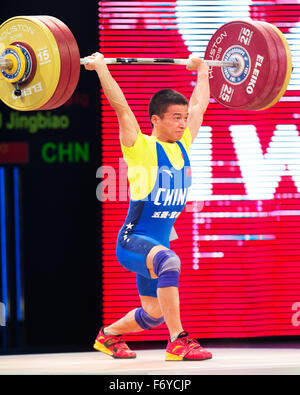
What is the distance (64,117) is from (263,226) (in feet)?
5.66

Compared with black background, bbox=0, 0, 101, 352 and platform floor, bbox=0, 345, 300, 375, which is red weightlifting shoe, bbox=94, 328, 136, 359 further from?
black background, bbox=0, 0, 101, 352

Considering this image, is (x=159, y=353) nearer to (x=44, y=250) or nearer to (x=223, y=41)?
(x=44, y=250)

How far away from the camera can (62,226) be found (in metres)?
6.02

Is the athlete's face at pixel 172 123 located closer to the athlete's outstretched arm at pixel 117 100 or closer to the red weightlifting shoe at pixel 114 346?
the athlete's outstretched arm at pixel 117 100

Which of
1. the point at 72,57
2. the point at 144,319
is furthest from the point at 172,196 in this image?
the point at 72,57

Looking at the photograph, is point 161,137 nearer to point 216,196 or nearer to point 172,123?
point 172,123

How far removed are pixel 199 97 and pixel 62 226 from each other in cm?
169

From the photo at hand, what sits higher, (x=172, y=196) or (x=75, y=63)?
(x=75, y=63)

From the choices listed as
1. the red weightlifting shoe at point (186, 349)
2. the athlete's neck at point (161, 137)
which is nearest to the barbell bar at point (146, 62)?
the athlete's neck at point (161, 137)

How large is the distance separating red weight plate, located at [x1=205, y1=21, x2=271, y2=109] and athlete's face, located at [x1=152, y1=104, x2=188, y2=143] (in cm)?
49

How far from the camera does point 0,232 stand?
597cm

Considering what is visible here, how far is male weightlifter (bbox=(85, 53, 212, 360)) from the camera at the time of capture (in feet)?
14.1

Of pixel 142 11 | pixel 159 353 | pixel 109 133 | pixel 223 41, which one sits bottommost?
pixel 159 353

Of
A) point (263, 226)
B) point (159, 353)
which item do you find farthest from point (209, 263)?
point (159, 353)
